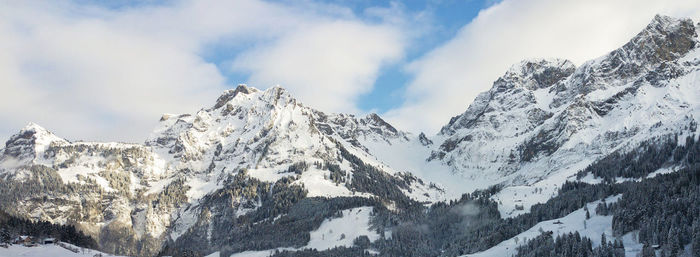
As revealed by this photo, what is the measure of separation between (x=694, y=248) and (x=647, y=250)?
10.1 meters

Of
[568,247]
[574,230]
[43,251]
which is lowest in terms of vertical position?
[568,247]

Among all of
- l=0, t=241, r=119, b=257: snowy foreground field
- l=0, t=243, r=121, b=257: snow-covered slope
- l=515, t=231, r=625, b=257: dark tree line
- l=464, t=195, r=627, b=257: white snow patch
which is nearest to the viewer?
l=515, t=231, r=625, b=257: dark tree line

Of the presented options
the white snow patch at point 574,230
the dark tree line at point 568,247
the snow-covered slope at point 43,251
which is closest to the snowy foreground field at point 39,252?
the snow-covered slope at point 43,251

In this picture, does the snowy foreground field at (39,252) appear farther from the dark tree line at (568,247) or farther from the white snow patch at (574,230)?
the dark tree line at (568,247)

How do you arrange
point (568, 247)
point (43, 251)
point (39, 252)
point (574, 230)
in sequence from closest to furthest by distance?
point (568, 247) → point (39, 252) → point (43, 251) → point (574, 230)

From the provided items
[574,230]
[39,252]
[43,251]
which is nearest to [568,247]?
[574,230]

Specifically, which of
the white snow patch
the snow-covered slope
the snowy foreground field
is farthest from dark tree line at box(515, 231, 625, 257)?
the snow-covered slope

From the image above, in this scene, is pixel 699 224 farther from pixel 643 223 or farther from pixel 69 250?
pixel 69 250

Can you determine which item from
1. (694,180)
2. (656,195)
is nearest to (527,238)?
(656,195)

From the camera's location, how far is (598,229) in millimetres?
173875

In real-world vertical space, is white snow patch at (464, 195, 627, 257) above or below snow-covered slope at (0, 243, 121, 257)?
below

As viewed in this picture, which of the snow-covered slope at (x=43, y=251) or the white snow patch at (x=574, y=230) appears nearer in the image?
the snow-covered slope at (x=43, y=251)

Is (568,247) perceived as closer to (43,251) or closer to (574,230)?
(574,230)

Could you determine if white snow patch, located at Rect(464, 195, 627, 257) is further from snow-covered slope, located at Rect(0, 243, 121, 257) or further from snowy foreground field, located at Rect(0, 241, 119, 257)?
snowy foreground field, located at Rect(0, 241, 119, 257)
